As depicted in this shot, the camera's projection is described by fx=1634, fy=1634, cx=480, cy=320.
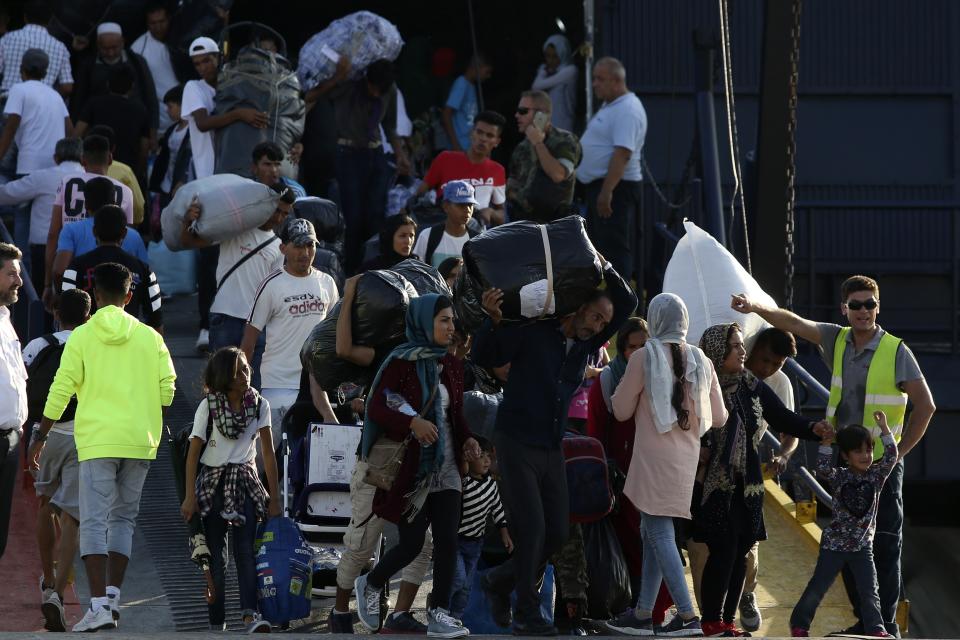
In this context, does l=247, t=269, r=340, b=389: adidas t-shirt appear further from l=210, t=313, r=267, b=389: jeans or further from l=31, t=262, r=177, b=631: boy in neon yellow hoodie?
l=31, t=262, r=177, b=631: boy in neon yellow hoodie

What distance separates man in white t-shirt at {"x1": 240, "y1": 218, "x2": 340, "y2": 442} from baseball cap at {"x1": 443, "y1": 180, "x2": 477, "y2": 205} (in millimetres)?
1461

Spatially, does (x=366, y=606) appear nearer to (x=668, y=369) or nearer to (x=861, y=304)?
(x=668, y=369)

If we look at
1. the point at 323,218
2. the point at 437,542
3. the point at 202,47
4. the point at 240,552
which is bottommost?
the point at 240,552

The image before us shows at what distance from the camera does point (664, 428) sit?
287 inches

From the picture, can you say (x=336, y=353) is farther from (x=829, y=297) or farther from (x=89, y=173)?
(x=829, y=297)

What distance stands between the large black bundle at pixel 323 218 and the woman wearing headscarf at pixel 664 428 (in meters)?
4.13

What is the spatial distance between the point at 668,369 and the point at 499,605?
51.3 inches

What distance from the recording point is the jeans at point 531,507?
22.5 ft

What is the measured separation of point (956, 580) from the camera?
15820mm

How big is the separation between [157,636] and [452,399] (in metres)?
1.66

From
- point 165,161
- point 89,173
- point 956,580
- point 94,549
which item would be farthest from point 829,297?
point 94,549

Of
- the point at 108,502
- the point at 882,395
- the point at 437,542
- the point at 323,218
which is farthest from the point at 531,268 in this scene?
the point at 323,218

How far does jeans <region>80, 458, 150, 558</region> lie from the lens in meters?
7.64

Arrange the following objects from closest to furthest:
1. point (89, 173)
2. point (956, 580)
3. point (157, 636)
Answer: point (157, 636) → point (89, 173) → point (956, 580)
